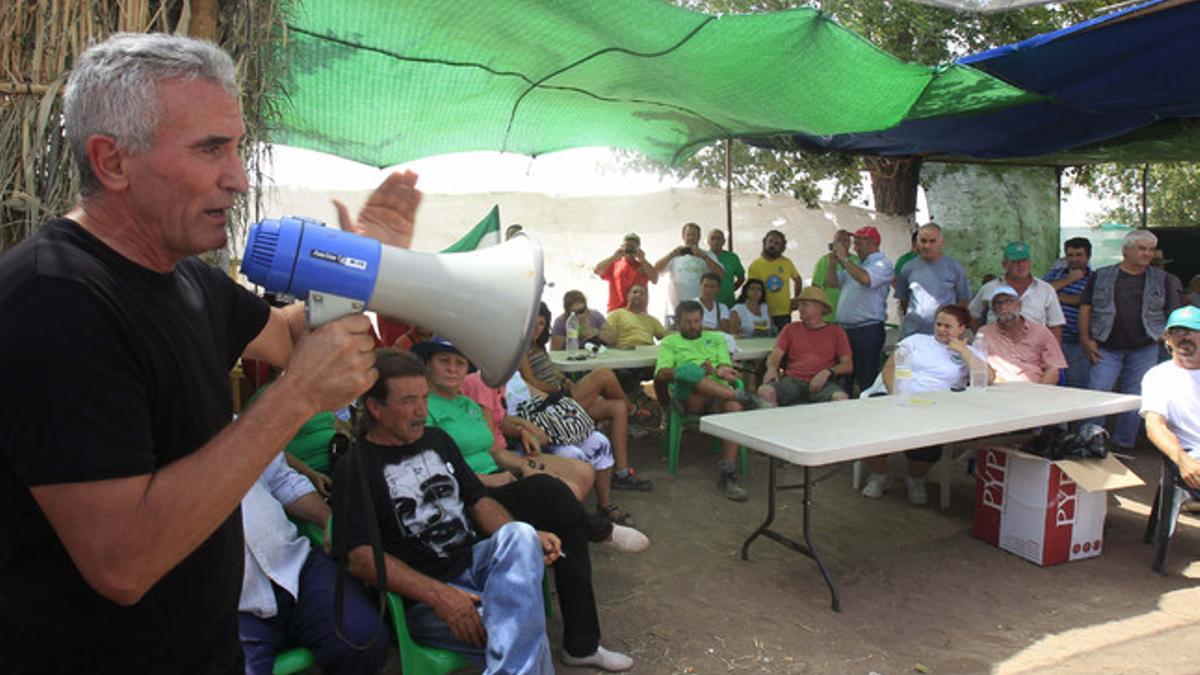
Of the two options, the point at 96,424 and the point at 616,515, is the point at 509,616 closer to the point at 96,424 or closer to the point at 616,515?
the point at 96,424

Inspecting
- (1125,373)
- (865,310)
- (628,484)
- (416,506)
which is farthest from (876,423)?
(1125,373)

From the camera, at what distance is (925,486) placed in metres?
5.08

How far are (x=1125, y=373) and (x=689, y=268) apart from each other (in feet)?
12.3

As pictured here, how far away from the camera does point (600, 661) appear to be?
289 centimetres

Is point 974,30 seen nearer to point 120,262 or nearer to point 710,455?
point 710,455

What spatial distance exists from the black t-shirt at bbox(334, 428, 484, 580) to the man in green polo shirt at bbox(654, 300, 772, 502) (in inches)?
113

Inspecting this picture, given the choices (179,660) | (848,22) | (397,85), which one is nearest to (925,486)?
(397,85)

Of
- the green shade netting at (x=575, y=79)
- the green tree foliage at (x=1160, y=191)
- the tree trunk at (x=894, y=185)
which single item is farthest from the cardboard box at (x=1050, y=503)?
the green tree foliage at (x=1160, y=191)

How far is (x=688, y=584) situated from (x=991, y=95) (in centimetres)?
→ 477

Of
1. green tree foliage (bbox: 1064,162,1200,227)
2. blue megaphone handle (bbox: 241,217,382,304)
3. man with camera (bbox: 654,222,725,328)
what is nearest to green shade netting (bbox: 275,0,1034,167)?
man with camera (bbox: 654,222,725,328)

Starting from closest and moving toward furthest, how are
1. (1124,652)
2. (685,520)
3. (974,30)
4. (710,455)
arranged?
(1124,652) → (685,520) → (710,455) → (974,30)

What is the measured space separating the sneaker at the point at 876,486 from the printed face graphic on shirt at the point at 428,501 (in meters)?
3.14

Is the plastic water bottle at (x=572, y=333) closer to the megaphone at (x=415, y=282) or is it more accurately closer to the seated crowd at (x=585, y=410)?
the seated crowd at (x=585, y=410)

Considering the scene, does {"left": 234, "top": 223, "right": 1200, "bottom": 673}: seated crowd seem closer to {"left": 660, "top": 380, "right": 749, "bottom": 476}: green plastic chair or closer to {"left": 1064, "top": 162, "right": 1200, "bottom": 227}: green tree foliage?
{"left": 660, "top": 380, "right": 749, "bottom": 476}: green plastic chair
